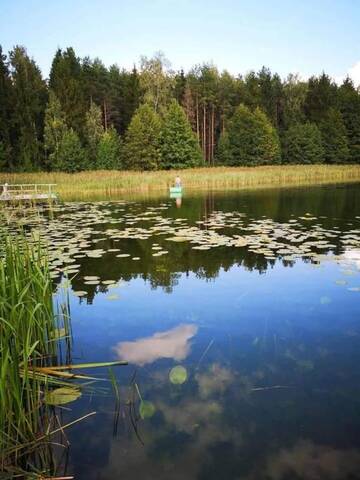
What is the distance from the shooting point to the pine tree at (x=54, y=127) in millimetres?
35688

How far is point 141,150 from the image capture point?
129 feet

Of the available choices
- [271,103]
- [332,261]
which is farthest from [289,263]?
[271,103]

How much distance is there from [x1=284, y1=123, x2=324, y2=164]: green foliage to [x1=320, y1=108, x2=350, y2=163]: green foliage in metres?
1.24

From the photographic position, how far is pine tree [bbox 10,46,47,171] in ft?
120

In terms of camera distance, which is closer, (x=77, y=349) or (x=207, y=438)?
(x=207, y=438)

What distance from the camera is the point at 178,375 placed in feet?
11.0

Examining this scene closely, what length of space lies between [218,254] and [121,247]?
2248mm

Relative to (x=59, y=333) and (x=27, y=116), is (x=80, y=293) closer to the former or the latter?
(x=59, y=333)

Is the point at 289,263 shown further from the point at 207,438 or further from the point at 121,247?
the point at 207,438

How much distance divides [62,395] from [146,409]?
2.26 ft

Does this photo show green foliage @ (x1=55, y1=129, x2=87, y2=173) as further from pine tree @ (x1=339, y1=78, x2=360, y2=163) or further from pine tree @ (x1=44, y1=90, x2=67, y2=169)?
pine tree @ (x1=339, y1=78, x2=360, y2=163)

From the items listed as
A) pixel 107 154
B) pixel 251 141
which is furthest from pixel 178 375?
pixel 251 141

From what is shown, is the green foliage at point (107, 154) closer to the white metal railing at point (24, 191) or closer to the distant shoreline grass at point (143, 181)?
the distant shoreline grass at point (143, 181)

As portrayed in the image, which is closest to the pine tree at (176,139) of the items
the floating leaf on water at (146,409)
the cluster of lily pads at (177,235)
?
the cluster of lily pads at (177,235)
